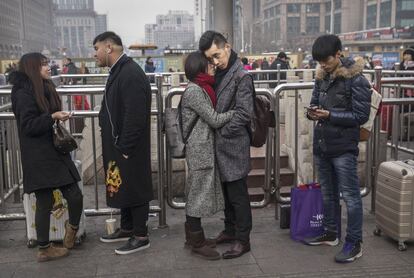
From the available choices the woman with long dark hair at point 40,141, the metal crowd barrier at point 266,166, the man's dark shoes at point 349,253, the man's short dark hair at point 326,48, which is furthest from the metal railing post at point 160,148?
the man's dark shoes at point 349,253

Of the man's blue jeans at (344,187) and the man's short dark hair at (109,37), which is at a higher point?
the man's short dark hair at (109,37)

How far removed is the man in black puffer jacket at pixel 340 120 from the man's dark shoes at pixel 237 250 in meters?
0.79

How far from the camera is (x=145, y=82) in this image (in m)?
4.22

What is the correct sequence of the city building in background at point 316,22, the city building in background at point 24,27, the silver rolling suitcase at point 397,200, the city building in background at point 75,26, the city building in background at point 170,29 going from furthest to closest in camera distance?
the city building in background at point 75,26
the city building in background at point 170,29
the city building in background at point 24,27
the city building in background at point 316,22
the silver rolling suitcase at point 397,200

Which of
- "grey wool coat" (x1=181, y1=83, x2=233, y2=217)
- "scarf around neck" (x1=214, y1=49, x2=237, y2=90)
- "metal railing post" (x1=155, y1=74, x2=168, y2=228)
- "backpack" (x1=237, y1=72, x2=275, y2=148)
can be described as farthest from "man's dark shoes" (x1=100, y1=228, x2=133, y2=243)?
"scarf around neck" (x1=214, y1=49, x2=237, y2=90)

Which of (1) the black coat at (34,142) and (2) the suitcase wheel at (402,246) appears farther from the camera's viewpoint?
(2) the suitcase wheel at (402,246)

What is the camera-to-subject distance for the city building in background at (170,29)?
149 meters

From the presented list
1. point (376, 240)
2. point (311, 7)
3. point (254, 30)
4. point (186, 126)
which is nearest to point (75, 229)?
point (186, 126)

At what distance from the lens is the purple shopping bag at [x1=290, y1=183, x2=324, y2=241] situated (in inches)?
182

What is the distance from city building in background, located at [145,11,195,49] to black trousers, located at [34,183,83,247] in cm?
14420

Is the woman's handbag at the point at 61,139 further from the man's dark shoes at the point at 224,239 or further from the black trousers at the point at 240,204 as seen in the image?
the man's dark shoes at the point at 224,239

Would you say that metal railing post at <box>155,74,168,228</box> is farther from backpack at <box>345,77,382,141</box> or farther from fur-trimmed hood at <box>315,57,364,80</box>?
backpack at <box>345,77,382,141</box>

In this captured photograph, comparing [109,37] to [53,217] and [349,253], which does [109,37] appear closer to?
[53,217]

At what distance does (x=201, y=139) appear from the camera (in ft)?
13.6
